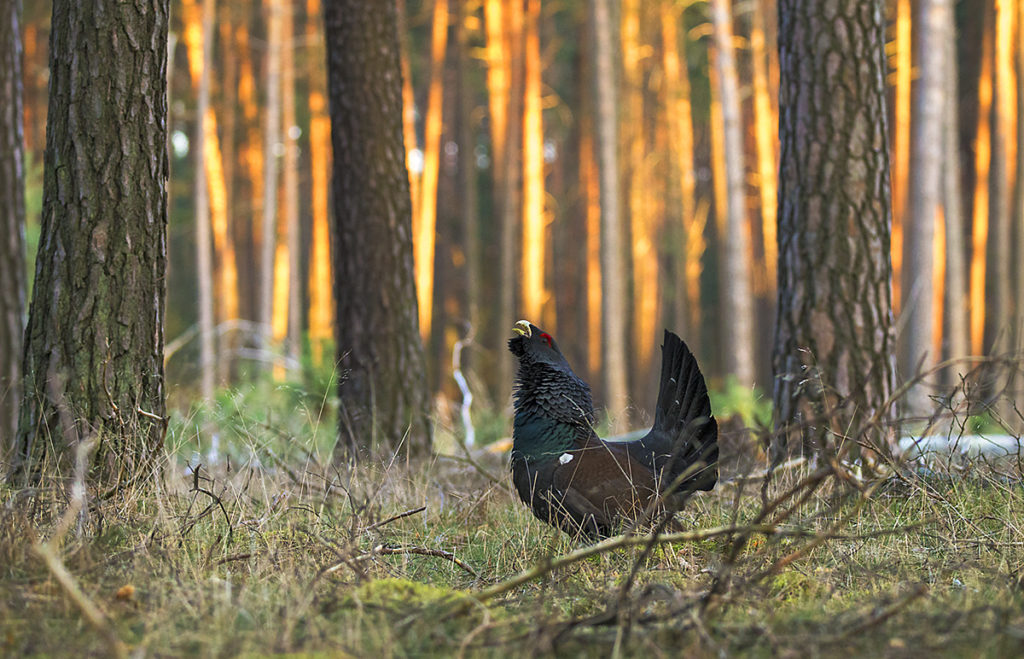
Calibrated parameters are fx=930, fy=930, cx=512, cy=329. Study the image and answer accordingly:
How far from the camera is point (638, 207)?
2434 centimetres

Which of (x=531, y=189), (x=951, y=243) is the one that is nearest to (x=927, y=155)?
(x=951, y=243)

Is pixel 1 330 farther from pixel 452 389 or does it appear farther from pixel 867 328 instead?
pixel 452 389

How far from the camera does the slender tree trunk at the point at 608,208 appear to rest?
14109mm

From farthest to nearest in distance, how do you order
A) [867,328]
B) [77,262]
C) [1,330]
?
[1,330] → [867,328] → [77,262]

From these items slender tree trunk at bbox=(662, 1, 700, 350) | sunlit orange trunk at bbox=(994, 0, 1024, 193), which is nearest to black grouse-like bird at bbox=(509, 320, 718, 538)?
sunlit orange trunk at bbox=(994, 0, 1024, 193)

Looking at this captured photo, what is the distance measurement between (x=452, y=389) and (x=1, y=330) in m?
14.2

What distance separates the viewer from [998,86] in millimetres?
17000

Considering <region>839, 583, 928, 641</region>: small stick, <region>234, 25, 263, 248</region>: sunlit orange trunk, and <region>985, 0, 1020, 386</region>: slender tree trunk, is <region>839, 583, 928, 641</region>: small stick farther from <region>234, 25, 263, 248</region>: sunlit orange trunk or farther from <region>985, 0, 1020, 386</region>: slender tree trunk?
<region>234, 25, 263, 248</region>: sunlit orange trunk

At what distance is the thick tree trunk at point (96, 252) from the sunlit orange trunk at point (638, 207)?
60.1ft

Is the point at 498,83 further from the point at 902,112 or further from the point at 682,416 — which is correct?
the point at 682,416

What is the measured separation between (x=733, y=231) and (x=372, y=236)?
30.5 ft

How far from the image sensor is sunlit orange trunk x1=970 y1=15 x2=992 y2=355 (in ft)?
63.9

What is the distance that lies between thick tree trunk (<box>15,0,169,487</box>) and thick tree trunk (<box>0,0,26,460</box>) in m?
2.56

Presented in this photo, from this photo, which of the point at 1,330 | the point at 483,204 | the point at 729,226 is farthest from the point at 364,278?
the point at 483,204
